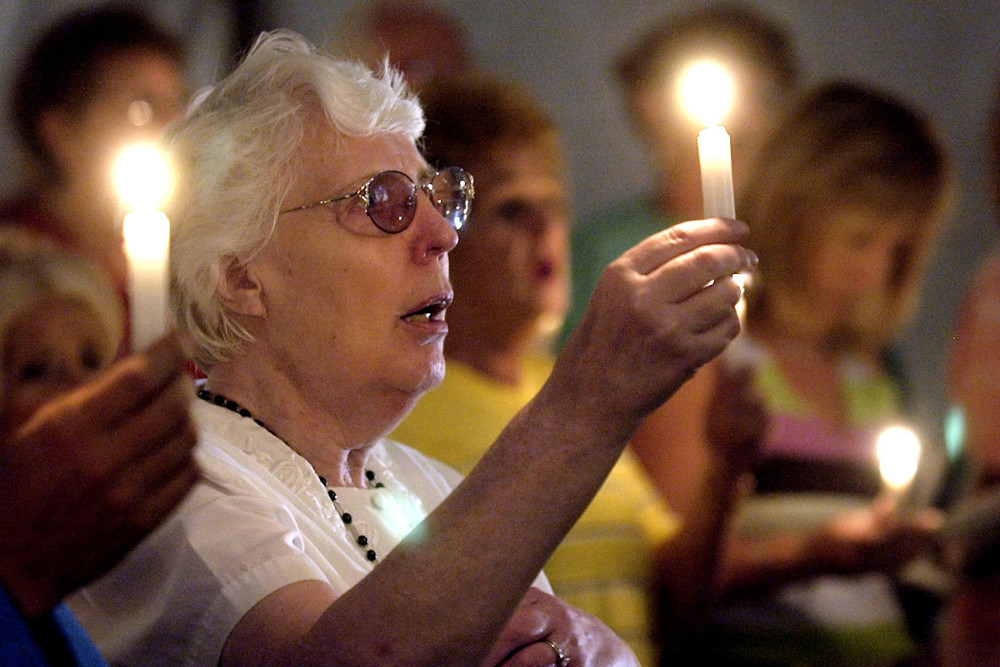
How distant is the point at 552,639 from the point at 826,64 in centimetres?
271

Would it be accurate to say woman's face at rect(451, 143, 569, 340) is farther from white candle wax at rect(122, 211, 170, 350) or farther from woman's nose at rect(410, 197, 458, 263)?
white candle wax at rect(122, 211, 170, 350)

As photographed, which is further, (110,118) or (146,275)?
(110,118)

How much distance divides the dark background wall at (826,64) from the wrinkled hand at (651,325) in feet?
7.54

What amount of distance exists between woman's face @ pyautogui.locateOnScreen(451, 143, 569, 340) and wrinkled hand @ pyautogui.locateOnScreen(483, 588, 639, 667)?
836mm

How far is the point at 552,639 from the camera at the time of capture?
1.09m

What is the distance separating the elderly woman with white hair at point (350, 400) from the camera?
91 centimetres

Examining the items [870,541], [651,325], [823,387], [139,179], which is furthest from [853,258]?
[139,179]

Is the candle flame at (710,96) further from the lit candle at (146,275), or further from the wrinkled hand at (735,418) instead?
the wrinkled hand at (735,418)

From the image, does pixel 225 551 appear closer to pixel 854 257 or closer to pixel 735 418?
pixel 735 418

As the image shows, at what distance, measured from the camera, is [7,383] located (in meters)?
1.68

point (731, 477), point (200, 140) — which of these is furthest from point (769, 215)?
point (200, 140)

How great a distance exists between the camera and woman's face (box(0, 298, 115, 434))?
66.7 inches

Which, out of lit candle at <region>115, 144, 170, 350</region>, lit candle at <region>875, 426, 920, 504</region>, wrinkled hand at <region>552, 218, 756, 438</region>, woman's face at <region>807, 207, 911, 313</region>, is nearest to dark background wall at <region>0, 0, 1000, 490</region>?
woman's face at <region>807, 207, 911, 313</region>

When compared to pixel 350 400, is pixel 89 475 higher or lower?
lower
